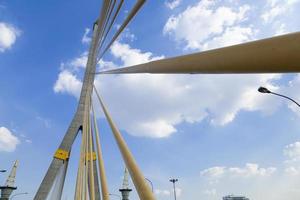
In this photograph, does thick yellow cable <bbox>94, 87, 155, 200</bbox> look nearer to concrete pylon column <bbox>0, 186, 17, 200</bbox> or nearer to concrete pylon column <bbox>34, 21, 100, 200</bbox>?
concrete pylon column <bbox>34, 21, 100, 200</bbox>

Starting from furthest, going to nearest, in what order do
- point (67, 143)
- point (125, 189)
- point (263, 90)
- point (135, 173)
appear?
point (125, 189) → point (67, 143) → point (263, 90) → point (135, 173)

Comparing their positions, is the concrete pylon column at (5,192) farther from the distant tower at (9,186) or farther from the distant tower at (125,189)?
the distant tower at (125,189)

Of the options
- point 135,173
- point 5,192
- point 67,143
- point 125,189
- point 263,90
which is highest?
point 125,189

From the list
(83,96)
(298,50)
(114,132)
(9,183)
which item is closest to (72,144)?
(83,96)

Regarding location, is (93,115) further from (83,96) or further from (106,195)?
(83,96)

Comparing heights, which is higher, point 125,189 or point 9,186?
point 125,189

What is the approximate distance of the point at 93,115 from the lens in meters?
10.7

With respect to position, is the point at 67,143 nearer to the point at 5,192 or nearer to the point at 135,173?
the point at 135,173

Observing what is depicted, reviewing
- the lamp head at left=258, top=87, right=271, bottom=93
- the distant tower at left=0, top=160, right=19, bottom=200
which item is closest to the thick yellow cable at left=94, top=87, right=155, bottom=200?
the lamp head at left=258, top=87, right=271, bottom=93

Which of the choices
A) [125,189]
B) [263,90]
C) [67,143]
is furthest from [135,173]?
[125,189]

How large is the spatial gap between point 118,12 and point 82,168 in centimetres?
507

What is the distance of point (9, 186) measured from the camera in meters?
41.0

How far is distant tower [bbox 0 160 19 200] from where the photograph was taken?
1597 inches

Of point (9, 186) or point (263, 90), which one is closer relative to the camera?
point (263, 90)
